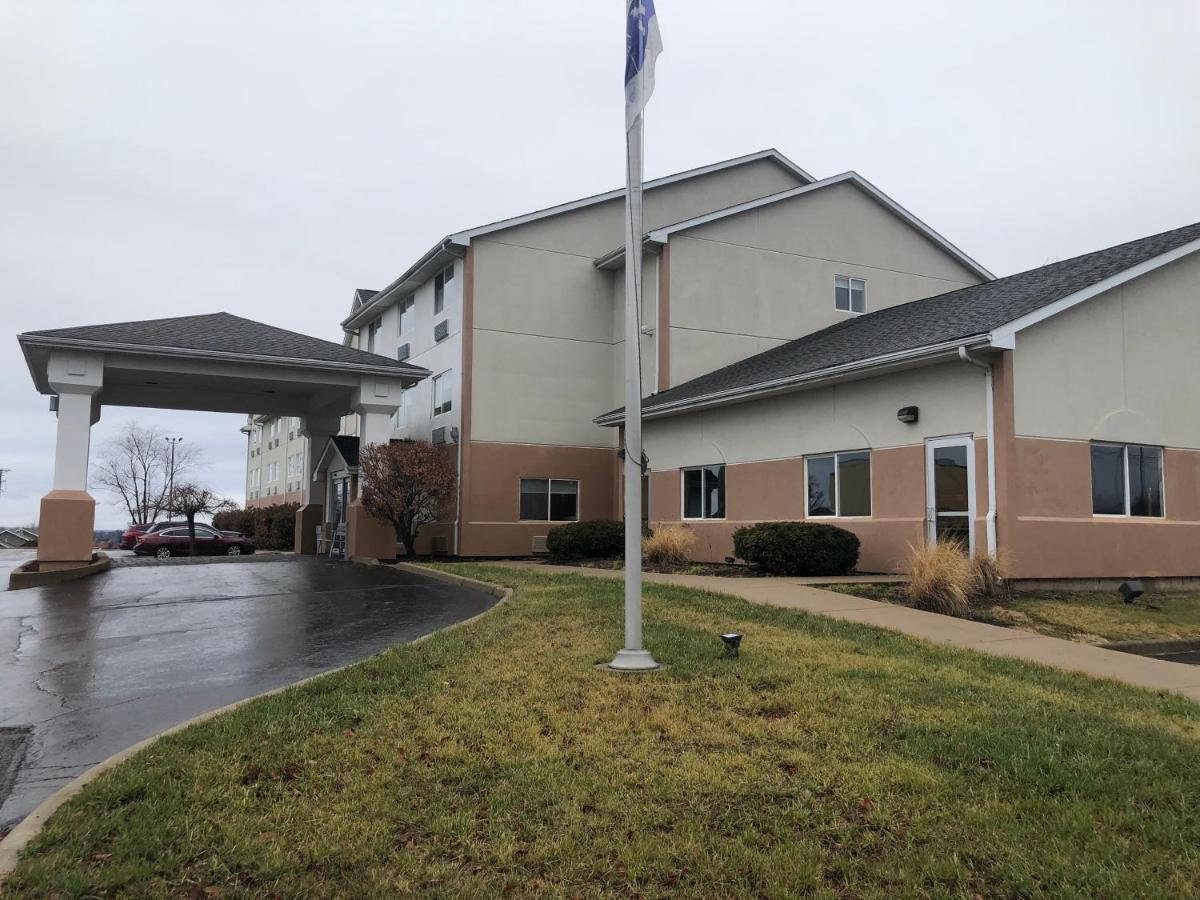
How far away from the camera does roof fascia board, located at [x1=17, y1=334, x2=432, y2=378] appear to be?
20.0 m

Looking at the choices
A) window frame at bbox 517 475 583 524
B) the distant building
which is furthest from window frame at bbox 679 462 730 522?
the distant building

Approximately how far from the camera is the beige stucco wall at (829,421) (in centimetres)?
1484

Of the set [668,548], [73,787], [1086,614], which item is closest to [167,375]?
[668,548]

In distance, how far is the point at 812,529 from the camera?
15992 mm

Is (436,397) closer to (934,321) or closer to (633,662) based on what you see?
(934,321)

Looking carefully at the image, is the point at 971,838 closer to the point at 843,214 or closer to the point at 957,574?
the point at 957,574

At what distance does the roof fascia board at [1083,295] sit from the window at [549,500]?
47.5 feet

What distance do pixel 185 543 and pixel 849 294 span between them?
90.2ft

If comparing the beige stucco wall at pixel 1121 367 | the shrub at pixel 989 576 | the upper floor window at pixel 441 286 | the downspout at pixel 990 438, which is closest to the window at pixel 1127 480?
the beige stucco wall at pixel 1121 367

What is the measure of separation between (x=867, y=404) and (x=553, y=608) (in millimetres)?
8222

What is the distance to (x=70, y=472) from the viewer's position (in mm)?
20219

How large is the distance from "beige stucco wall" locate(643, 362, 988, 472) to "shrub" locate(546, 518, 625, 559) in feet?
7.77

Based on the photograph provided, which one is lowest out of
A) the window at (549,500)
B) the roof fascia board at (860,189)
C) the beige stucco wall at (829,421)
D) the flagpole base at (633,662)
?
the flagpole base at (633,662)

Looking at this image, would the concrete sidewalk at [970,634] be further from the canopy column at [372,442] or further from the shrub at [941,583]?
the canopy column at [372,442]
